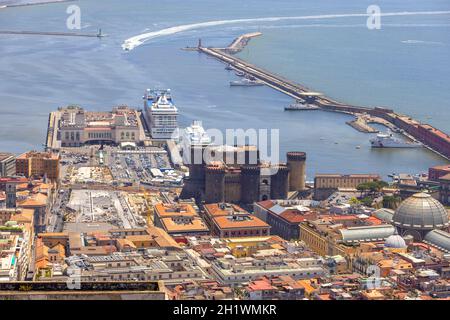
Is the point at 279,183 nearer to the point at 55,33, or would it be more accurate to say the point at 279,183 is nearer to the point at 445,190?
the point at 445,190

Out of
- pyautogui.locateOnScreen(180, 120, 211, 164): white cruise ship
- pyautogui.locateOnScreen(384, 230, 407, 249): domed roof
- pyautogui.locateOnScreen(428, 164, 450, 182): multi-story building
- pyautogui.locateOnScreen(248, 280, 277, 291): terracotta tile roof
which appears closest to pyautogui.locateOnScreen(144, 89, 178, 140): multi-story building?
pyautogui.locateOnScreen(180, 120, 211, 164): white cruise ship

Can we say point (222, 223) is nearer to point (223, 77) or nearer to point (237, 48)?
point (223, 77)

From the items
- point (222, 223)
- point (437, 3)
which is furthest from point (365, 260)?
point (437, 3)

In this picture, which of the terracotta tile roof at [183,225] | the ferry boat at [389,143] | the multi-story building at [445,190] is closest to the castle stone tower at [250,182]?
the terracotta tile roof at [183,225]

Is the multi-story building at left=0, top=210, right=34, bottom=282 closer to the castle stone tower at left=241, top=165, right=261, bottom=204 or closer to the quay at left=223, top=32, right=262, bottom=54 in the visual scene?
the castle stone tower at left=241, top=165, right=261, bottom=204

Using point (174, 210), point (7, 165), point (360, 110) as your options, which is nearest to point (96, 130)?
point (7, 165)

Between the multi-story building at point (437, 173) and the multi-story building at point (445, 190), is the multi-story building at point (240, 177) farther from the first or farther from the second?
the multi-story building at point (445, 190)
